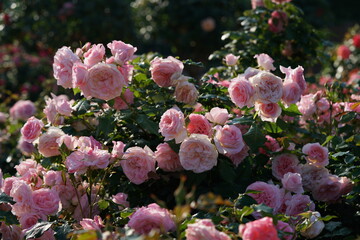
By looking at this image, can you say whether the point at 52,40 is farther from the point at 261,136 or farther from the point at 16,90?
the point at 261,136

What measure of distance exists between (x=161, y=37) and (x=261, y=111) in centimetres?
583

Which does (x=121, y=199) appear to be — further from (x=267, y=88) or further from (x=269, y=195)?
(x=267, y=88)

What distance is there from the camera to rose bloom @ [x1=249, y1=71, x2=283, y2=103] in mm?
1924

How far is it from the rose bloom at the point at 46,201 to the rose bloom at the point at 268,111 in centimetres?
71

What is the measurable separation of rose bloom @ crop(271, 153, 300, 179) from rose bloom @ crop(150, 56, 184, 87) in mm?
448

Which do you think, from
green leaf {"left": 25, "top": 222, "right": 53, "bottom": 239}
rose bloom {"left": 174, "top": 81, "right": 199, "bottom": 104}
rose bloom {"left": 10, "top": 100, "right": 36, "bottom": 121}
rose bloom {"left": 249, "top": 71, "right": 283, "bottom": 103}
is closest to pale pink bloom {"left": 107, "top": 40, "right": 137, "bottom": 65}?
rose bloom {"left": 174, "top": 81, "right": 199, "bottom": 104}

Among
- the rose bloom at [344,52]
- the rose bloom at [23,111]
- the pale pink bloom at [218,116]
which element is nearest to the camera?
the pale pink bloom at [218,116]

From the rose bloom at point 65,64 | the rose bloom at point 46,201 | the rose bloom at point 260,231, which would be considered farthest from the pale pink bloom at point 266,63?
the rose bloom at point 260,231

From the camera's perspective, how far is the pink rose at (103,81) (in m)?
1.91

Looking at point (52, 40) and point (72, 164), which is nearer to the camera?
Result: point (72, 164)

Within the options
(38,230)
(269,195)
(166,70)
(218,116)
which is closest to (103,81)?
(166,70)

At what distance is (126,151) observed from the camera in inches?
75.7

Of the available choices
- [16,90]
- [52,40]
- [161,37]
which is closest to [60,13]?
[52,40]

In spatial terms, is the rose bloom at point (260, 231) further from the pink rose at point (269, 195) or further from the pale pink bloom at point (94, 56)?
the pale pink bloom at point (94, 56)
